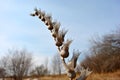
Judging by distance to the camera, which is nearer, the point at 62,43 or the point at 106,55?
the point at 62,43

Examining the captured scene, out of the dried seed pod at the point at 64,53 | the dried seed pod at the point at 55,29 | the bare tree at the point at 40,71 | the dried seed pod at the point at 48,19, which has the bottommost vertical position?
the bare tree at the point at 40,71

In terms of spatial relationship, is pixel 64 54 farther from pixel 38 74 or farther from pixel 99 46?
pixel 38 74

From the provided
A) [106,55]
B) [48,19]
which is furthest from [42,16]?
[106,55]

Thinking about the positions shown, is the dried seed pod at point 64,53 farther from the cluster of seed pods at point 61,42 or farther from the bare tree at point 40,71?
the bare tree at point 40,71

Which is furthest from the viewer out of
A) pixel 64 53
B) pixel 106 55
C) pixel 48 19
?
pixel 106 55

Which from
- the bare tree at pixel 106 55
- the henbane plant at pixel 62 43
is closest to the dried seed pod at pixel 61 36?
the henbane plant at pixel 62 43

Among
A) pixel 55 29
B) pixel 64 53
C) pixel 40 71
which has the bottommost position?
pixel 40 71

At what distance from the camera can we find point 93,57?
36031 millimetres

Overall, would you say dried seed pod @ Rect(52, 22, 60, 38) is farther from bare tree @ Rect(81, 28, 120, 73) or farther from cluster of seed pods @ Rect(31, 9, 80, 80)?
bare tree @ Rect(81, 28, 120, 73)

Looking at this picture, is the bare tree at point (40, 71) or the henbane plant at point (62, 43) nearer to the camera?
the henbane plant at point (62, 43)

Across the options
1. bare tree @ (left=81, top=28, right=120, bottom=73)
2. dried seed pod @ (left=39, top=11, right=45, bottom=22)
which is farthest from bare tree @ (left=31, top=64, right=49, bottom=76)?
dried seed pod @ (left=39, top=11, right=45, bottom=22)

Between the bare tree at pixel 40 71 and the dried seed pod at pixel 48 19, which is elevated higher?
the dried seed pod at pixel 48 19

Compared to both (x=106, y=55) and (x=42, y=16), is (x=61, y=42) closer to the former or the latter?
(x=42, y=16)

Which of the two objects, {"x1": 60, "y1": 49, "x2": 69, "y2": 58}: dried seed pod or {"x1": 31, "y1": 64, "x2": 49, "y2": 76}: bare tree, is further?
{"x1": 31, "y1": 64, "x2": 49, "y2": 76}: bare tree
